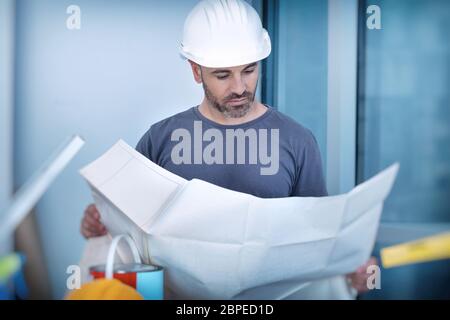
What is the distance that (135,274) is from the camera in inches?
52.2

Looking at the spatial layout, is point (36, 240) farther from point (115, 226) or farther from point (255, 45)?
point (255, 45)

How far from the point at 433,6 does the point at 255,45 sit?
415 millimetres

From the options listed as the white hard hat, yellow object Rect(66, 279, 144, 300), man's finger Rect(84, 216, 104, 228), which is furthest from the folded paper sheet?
the white hard hat

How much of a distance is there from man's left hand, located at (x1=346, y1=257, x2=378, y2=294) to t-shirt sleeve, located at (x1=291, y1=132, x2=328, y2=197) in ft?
0.57

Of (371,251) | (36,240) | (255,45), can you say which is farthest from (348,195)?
(36,240)

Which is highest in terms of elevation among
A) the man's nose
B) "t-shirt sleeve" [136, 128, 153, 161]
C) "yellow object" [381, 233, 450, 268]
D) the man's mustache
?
the man's nose

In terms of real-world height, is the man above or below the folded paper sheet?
above

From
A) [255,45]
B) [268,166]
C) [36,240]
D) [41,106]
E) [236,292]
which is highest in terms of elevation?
[255,45]

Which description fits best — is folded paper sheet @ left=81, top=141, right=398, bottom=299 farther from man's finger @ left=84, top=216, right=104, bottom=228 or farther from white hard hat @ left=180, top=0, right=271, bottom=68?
white hard hat @ left=180, top=0, right=271, bottom=68

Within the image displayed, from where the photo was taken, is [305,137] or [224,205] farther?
[305,137]

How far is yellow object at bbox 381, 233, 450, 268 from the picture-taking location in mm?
1452

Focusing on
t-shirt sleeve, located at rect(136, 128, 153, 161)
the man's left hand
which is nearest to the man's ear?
t-shirt sleeve, located at rect(136, 128, 153, 161)

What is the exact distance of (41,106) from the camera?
1437mm

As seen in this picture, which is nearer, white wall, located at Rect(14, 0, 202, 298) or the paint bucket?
the paint bucket
